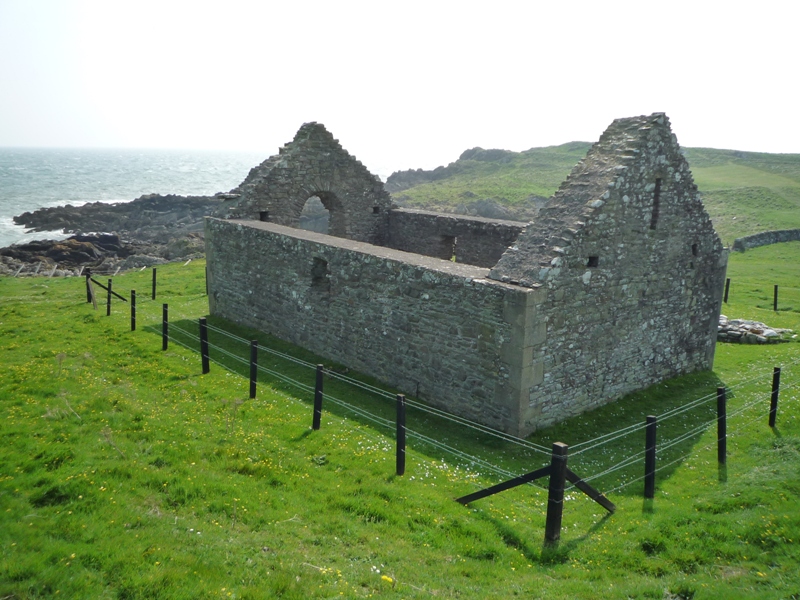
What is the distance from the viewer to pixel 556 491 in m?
7.56

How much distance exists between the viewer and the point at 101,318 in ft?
63.3

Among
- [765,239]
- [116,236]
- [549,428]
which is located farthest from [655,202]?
[116,236]

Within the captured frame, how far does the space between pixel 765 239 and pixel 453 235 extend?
2945 centimetres

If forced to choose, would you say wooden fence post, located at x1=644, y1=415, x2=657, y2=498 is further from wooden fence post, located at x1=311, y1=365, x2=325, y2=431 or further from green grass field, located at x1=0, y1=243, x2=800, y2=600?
wooden fence post, located at x1=311, y1=365, x2=325, y2=431

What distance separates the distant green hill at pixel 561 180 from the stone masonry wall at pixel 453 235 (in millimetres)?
28342

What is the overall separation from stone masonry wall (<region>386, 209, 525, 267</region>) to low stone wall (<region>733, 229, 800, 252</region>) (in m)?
26.5

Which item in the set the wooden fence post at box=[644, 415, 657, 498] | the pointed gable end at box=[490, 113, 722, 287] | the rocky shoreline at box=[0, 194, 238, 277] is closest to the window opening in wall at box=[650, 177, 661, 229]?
the pointed gable end at box=[490, 113, 722, 287]

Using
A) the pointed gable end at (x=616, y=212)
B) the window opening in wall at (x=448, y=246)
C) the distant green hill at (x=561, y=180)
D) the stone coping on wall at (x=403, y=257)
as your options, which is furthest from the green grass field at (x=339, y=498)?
the distant green hill at (x=561, y=180)

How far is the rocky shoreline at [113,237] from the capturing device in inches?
1412

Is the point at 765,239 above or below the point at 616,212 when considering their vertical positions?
below

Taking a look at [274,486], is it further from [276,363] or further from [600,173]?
[600,173]

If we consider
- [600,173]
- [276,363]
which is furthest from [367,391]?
[600,173]

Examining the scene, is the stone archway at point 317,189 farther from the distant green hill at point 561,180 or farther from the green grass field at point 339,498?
the distant green hill at point 561,180

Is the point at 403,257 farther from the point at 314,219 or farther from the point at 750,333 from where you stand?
the point at 314,219
